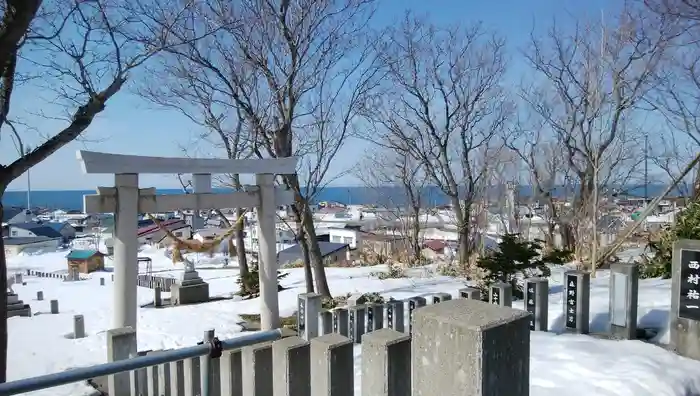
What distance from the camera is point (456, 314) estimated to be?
1.76 m

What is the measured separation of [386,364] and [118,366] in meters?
1.08

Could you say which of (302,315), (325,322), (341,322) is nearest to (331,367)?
(325,322)

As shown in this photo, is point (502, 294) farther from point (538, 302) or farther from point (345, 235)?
point (345, 235)

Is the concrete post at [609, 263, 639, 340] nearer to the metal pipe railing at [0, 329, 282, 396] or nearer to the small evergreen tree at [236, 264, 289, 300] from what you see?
the metal pipe railing at [0, 329, 282, 396]

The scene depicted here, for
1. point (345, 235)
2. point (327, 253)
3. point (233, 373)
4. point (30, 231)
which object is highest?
point (233, 373)

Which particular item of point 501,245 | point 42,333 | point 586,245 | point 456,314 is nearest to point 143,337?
point 42,333

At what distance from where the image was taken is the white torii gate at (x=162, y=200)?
7367mm

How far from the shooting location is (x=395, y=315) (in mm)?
6230

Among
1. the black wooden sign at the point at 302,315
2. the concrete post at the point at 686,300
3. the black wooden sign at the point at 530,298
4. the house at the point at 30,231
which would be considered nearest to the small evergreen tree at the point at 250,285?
the black wooden sign at the point at 302,315

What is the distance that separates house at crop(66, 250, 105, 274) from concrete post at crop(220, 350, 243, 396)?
111 ft

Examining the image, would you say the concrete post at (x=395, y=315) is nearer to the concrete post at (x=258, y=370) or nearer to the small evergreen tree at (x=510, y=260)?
the small evergreen tree at (x=510, y=260)

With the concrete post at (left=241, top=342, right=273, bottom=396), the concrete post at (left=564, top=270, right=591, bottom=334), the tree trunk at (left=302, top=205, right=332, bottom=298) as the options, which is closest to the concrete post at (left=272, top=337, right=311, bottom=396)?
the concrete post at (left=241, top=342, right=273, bottom=396)

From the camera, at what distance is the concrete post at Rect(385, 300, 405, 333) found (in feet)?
20.4

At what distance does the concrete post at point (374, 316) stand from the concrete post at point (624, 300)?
2665 millimetres
